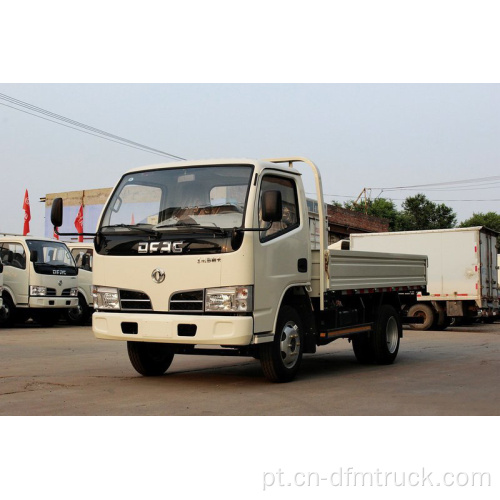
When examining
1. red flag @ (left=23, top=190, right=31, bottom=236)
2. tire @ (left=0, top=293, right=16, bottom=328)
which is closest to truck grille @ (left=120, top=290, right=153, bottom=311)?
tire @ (left=0, top=293, right=16, bottom=328)

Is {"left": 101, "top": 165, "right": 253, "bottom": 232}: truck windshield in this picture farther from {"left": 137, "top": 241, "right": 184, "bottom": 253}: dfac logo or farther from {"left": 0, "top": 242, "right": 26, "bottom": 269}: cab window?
{"left": 0, "top": 242, "right": 26, "bottom": 269}: cab window

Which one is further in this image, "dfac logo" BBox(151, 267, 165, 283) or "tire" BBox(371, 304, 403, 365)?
"tire" BBox(371, 304, 403, 365)

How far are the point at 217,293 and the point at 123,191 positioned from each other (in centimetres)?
193

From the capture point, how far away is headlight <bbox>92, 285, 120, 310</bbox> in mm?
8609

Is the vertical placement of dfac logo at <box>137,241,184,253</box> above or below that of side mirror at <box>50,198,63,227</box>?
below

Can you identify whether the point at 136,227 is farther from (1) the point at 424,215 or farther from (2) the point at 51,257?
(1) the point at 424,215

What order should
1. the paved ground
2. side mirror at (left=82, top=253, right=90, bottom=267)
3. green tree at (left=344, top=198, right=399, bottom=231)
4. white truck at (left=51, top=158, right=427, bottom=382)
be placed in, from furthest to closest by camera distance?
green tree at (left=344, top=198, right=399, bottom=231)
side mirror at (left=82, top=253, right=90, bottom=267)
white truck at (left=51, top=158, right=427, bottom=382)
the paved ground

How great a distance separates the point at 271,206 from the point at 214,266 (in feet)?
2.90

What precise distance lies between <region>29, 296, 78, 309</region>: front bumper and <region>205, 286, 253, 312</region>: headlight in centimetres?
1346

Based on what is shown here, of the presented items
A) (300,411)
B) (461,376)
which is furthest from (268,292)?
(461,376)

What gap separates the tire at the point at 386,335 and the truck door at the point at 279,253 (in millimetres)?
2485

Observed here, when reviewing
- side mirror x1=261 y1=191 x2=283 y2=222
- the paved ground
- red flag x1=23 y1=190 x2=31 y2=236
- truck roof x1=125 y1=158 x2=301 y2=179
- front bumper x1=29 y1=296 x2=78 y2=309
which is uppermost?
red flag x1=23 y1=190 x2=31 y2=236

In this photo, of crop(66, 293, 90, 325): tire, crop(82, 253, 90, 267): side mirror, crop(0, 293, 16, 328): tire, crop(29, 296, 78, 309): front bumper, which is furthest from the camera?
Result: crop(82, 253, 90, 267): side mirror

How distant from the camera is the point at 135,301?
8477 mm
